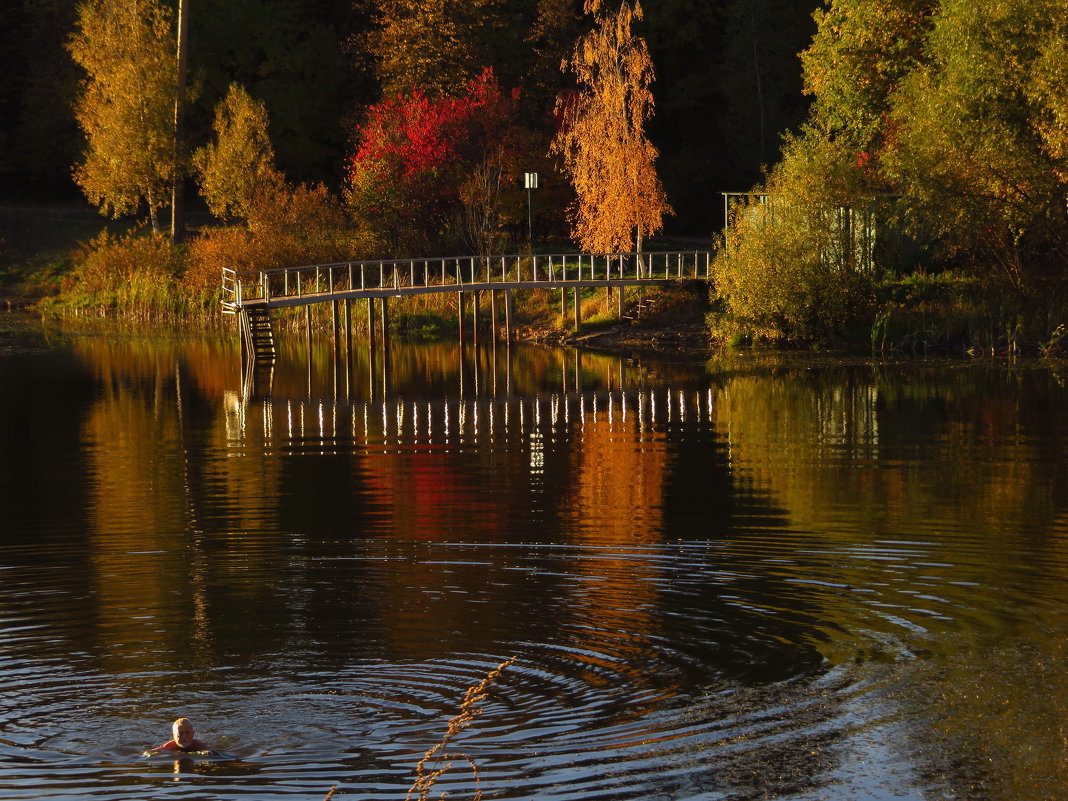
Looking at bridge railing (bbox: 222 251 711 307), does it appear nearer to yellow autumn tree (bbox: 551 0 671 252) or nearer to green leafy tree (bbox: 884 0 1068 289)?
yellow autumn tree (bbox: 551 0 671 252)

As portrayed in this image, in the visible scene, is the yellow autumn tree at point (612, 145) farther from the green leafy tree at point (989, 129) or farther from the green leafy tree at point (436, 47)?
the green leafy tree at point (989, 129)

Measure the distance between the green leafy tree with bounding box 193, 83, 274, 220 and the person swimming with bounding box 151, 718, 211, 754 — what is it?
4533 centimetres

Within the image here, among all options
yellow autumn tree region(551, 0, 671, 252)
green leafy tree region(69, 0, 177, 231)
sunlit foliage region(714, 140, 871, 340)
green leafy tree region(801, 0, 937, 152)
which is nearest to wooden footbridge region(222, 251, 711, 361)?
yellow autumn tree region(551, 0, 671, 252)

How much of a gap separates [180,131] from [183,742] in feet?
172

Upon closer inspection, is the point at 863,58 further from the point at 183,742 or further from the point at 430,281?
the point at 183,742

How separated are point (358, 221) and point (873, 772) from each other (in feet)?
144

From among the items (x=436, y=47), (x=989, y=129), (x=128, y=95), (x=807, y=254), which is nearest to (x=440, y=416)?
(x=807, y=254)

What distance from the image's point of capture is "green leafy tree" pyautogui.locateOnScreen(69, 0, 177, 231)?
58938 millimetres

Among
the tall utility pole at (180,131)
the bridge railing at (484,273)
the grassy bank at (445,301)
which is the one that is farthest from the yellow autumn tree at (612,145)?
the tall utility pole at (180,131)

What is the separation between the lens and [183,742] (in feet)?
36.7

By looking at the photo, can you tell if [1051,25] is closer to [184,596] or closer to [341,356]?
[341,356]

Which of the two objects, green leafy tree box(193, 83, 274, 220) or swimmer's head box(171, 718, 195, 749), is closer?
swimmer's head box(171, 718, 195, 749)

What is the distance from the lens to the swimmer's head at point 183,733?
1112 cm

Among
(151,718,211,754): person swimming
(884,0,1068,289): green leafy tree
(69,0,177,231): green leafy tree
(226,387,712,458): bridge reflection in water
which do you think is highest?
(69,0,177,231): green leafy tree
